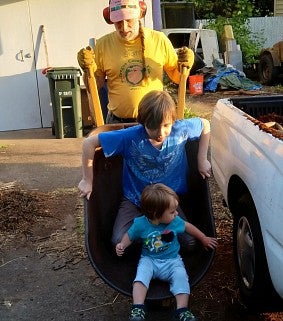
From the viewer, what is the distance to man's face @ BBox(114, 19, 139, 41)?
12.6 ft

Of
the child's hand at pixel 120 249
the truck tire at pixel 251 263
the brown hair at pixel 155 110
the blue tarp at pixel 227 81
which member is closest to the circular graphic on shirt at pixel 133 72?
the brown hair at pixel 155 110

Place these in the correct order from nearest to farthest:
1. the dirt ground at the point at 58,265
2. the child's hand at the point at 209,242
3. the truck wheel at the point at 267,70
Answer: the child's hand at the point at 209,242, the dirt ground at the point at 58,265, the truck wheel at the point at 267,70

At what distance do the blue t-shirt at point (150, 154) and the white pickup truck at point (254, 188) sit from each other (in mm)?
332

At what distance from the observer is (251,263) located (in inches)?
125

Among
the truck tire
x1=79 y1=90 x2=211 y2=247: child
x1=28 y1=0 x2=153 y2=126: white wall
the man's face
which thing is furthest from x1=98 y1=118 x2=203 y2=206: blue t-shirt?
x1=28 y1=0 x2=153 y2=126: white wall

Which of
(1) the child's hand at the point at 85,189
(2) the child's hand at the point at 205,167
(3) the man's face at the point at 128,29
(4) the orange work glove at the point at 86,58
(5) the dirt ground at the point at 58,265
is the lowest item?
Result: (5) the dirt ground at the point at 58,265

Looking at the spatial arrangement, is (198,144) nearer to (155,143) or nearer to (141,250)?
(155,143)

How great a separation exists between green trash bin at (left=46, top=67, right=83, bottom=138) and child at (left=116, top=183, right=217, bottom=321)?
5740mm

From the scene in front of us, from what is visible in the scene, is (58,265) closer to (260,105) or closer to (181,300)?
(181,300)

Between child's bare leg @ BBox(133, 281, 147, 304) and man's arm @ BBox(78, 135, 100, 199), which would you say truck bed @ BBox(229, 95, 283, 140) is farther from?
child's bare leg @ BBox(133, 281, 147, 304)

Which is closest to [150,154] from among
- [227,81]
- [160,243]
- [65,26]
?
[160,243]

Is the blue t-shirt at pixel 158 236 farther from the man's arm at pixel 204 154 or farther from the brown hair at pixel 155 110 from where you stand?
→ the brown hair at pixel 155 110

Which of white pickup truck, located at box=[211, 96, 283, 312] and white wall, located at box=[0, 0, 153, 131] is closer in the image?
white pickup truck, located at box=[211, 96, 283, 312]

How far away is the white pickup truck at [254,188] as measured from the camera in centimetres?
253
